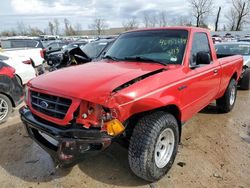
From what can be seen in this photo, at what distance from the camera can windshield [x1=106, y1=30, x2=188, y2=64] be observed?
3.97 metres

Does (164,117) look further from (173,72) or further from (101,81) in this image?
(101,81)

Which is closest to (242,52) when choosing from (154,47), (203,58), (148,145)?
(203,58)

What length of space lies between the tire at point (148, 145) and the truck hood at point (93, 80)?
572 millimetres

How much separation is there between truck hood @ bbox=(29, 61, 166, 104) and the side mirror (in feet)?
2.33

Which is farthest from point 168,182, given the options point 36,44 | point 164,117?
point 36,44

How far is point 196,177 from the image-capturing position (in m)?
3.47

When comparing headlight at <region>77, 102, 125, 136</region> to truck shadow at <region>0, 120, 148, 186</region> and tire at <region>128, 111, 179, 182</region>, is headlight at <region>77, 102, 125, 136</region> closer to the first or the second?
tire at <region>128, 111, 179, 182</region>

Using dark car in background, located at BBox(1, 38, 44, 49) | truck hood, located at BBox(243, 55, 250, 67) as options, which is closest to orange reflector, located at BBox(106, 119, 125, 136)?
truck hood, located at BBox(243, 55, 250, 67)

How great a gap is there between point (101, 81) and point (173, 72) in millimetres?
1077

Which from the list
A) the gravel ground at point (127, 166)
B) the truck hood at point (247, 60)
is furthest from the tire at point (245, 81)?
the gravel ground at point (127, 166)

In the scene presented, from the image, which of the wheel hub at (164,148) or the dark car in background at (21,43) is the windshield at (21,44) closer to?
the dark car in background at (21,43)

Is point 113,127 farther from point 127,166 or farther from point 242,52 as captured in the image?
point 242,52

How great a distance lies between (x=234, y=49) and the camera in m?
9.74

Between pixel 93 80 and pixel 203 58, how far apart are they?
180cm
